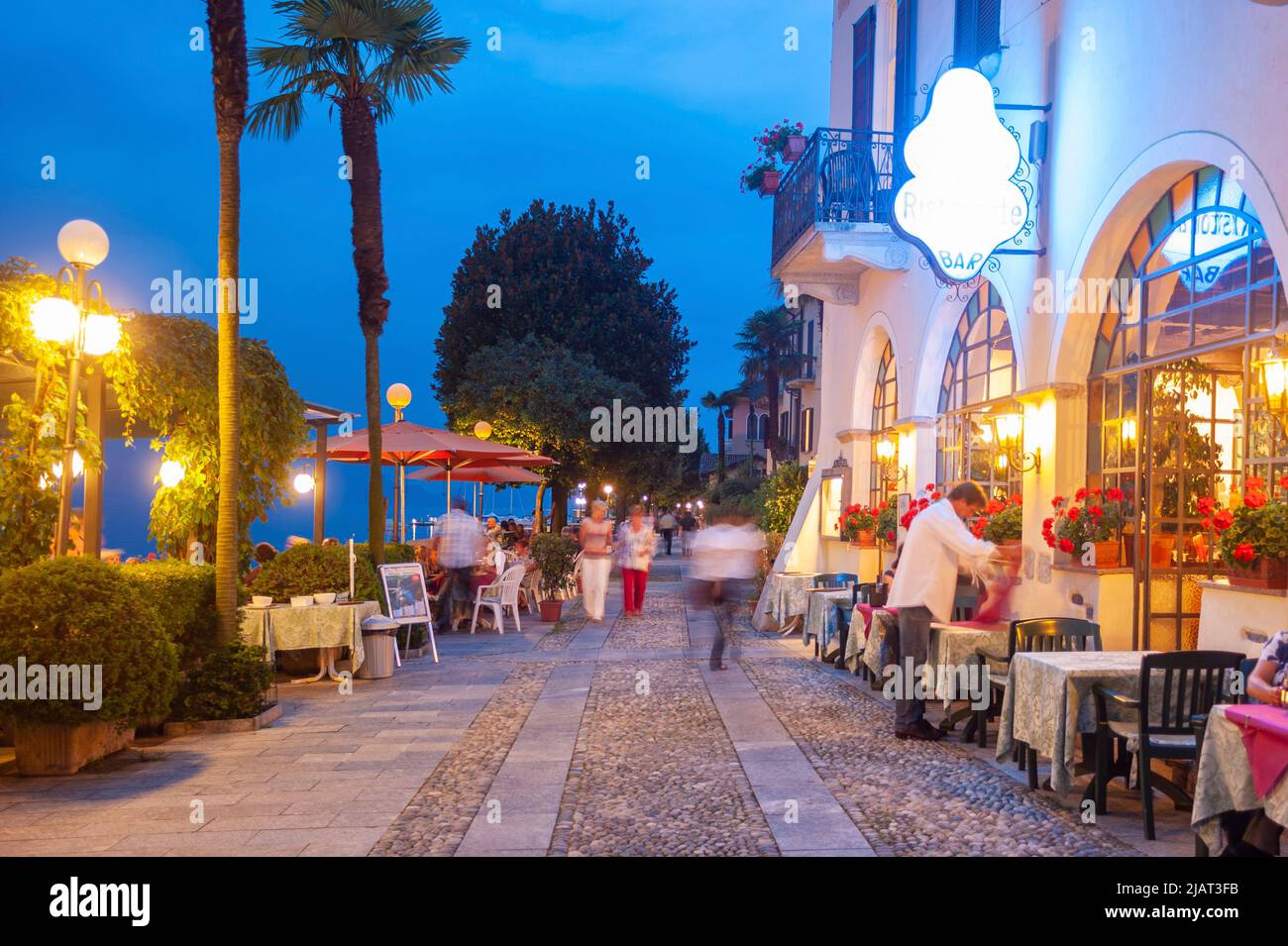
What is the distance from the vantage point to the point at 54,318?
7570mm

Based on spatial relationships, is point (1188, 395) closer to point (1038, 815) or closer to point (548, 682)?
point (1038, 815)

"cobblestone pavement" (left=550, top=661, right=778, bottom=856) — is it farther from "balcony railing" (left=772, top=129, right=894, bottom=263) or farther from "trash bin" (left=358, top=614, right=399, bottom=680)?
"balcony railing" (left=772, top=129, right=894, bottom=263)

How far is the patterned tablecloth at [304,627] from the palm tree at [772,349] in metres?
41.1

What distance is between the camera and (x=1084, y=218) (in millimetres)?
9586

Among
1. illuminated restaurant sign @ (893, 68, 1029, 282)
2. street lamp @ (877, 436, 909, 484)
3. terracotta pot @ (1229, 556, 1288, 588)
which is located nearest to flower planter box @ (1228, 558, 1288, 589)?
terracotta pot @ (1229, 556, 1288, 588)

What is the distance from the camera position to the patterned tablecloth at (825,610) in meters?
12.0

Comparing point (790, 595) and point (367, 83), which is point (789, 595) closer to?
point (790, 595)

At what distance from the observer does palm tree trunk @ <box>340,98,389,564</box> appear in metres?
13.8

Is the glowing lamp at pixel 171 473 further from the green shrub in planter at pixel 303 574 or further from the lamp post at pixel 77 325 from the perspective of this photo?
the lamp post at pixel 77 325

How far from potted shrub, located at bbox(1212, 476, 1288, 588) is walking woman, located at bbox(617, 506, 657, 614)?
30.7 ft

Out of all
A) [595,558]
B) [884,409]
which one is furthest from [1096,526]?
[595,558]

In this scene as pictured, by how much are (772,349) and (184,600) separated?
152 ft

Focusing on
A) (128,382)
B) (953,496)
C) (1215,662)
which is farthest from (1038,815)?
(128,382)
